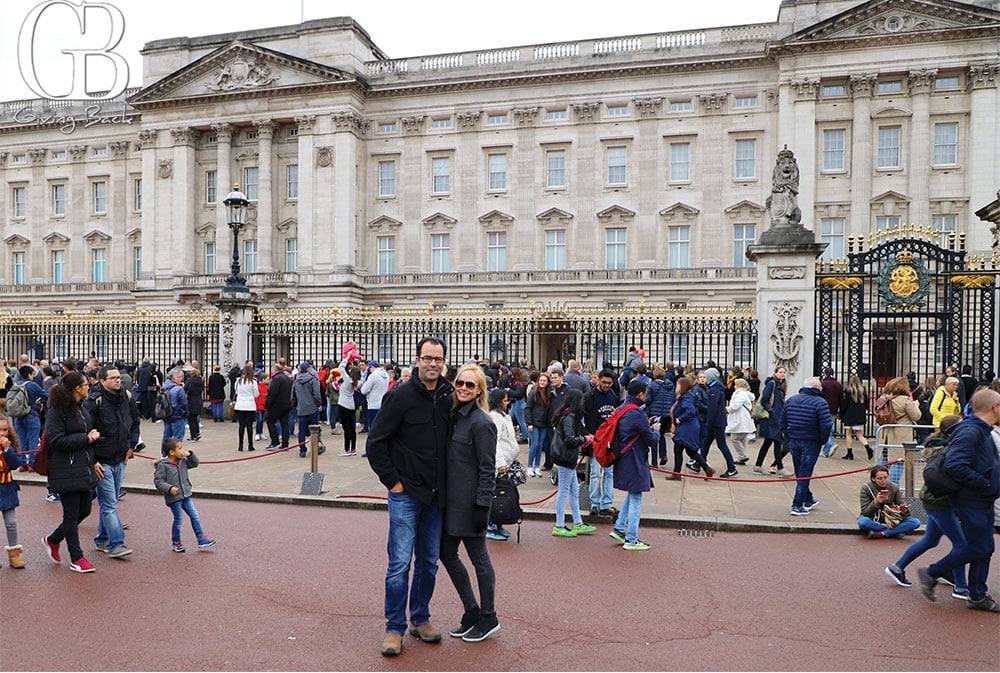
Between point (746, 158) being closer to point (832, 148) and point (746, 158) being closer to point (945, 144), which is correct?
point (832, 148)

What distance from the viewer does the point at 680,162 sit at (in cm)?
4034

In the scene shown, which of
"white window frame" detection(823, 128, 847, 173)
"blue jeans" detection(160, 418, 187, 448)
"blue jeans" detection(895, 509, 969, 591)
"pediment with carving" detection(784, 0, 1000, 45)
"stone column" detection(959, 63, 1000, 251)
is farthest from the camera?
"white window frame" detection(823, 128, 847, 173)

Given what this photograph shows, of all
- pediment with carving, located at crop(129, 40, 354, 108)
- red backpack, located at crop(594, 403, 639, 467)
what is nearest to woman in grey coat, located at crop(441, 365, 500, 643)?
red backpack, located at crop(594, 403, 639, 467)

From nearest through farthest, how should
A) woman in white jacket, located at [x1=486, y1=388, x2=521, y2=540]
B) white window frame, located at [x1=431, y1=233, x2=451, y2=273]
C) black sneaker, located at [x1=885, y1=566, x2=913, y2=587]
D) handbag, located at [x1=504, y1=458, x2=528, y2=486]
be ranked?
black sneaker, located at [x1=885, y1=566, x2=913, y2=587], handbag, located at [x1=504, y1=458, x2=528, y2=486], woman in white jacket, located at [x1=486, y1=388, x2=521, y2=540], white window frame, located at [x1=431, y1=233, x2=451, y2=273]

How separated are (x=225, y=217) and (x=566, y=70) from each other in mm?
21727

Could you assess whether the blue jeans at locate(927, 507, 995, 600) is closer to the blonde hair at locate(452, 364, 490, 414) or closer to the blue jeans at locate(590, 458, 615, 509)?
the blue jeans at locate(590, 458, 615, 509)

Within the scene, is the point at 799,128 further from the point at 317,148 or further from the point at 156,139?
the point at 156,139

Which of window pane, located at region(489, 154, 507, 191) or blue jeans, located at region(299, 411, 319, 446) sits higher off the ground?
window pane, located at region(489, 154, 507, 191)

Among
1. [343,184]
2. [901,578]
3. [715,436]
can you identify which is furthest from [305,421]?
[343,184]

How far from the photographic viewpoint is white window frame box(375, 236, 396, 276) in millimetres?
44125

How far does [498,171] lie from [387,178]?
6.63 metres

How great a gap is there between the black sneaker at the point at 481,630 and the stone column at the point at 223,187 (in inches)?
1651

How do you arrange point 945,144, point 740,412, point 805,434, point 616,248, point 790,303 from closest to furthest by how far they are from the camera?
1. point 805,434
2. point 740,412
3. point 790,303
4. point 945,144
5. point 616,248

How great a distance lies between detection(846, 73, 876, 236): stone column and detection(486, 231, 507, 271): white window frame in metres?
17.8
